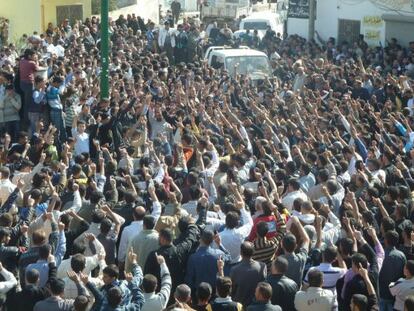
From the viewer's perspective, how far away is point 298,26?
32125 mm

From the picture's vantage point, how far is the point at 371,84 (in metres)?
19.9

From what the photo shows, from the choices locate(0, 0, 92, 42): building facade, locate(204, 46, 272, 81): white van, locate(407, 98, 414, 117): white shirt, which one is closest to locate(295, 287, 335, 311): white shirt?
locate(407, 98, 414, 117): white shirt

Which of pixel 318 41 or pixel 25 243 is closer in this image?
pixel 25 243

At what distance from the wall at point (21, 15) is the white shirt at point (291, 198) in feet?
61.3

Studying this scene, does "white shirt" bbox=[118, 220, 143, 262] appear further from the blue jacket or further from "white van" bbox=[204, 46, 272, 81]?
"white van" bbox=[204, 46, 272, 81]

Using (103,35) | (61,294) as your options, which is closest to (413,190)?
(61,294)

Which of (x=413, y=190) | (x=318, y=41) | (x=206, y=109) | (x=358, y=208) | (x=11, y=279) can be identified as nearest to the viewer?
(x=11, y=279)

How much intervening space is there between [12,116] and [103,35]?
2.69m

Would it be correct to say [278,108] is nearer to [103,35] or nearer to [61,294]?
[103,35]

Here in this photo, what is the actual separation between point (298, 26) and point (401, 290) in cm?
2443

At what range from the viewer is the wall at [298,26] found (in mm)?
31592

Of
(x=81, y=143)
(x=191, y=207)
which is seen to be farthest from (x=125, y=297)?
(x=81, y=143)

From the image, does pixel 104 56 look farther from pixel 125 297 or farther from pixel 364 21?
pixel 364 21

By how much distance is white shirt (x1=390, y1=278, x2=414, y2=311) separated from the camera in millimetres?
8398
